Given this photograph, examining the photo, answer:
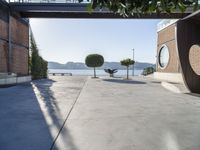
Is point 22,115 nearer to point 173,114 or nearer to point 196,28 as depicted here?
point 173,114

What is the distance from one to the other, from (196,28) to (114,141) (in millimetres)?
9419

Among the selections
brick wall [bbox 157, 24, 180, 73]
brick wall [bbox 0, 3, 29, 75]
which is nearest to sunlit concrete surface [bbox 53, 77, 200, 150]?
brick wall [bbox 0, 3, 29, 75]

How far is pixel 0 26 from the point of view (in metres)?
16.2

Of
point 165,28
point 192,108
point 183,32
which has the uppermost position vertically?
point 165,28

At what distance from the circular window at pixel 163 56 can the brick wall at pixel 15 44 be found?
12.0 meters

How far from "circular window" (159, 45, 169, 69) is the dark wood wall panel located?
1236cm

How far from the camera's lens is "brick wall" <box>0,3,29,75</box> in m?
16.7

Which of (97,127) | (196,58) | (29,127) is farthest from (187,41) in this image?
(29,127)

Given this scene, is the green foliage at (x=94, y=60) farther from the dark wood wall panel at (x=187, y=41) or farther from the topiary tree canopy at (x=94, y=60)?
the dark wood wall panel at (x=187, y=41)

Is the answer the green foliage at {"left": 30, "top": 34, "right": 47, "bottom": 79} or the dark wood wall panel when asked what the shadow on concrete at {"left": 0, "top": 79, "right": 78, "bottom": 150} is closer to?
the dark wood wall panel

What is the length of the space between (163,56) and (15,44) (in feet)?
45.8

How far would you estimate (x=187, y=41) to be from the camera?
12914mm

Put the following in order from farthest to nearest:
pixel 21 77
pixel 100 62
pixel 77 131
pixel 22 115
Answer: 1. pixel 100 62
2. pixel 21 77
3. pixel 22 115
4. pixel 77 131

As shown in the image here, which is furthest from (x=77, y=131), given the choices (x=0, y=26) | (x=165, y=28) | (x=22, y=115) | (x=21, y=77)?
(x=165, y=28)
